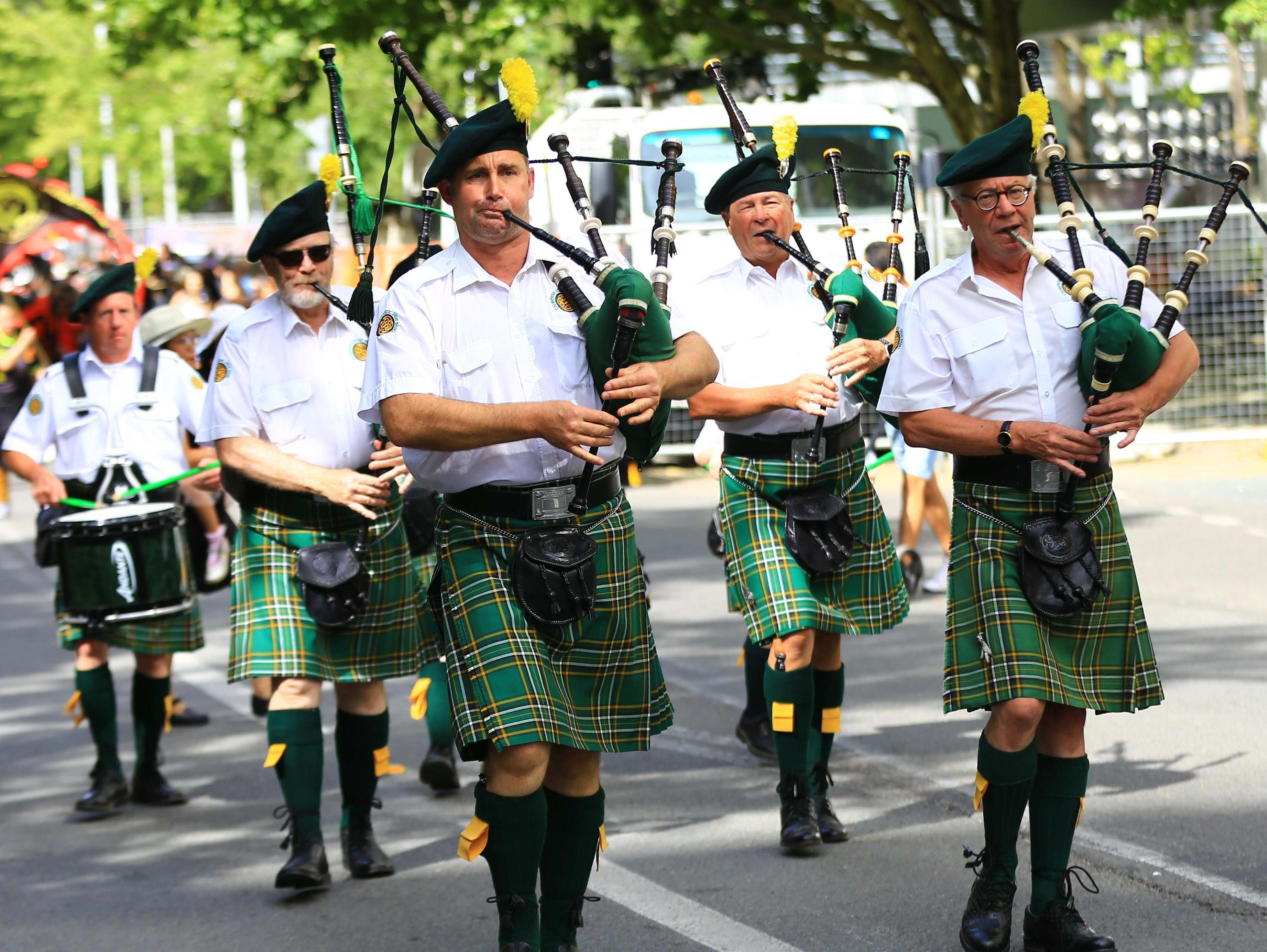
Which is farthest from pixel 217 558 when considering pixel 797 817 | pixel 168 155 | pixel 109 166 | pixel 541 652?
pixel 109 166

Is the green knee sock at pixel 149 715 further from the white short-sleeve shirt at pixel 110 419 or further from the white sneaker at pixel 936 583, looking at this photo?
the white sneaker at pixel 936 583

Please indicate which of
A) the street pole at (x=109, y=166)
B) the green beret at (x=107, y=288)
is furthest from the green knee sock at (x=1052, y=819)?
the street pole at (x=109, y=166)

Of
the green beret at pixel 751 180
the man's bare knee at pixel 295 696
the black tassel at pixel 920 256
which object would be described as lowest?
the man's bare knee at pixel 295 696

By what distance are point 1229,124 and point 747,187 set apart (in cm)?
2428

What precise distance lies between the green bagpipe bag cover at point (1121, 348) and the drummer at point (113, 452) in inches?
143

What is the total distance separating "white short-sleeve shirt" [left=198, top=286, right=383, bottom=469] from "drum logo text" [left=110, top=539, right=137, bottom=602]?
0.86m

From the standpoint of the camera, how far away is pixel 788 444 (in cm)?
560

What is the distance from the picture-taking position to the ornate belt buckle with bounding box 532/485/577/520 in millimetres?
4066

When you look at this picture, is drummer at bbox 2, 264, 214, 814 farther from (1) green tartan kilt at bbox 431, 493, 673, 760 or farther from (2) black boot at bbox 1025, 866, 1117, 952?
(2) black boot at bbox 1025, 866, 1117, 952

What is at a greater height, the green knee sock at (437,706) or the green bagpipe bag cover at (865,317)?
the green bagpipe bag cover at (865,317)

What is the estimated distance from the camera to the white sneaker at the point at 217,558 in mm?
8141

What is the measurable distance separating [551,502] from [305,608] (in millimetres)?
1500

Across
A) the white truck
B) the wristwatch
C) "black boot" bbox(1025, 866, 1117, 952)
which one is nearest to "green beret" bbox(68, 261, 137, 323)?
the wristwatch

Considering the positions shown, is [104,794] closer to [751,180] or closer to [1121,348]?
[751,180]
